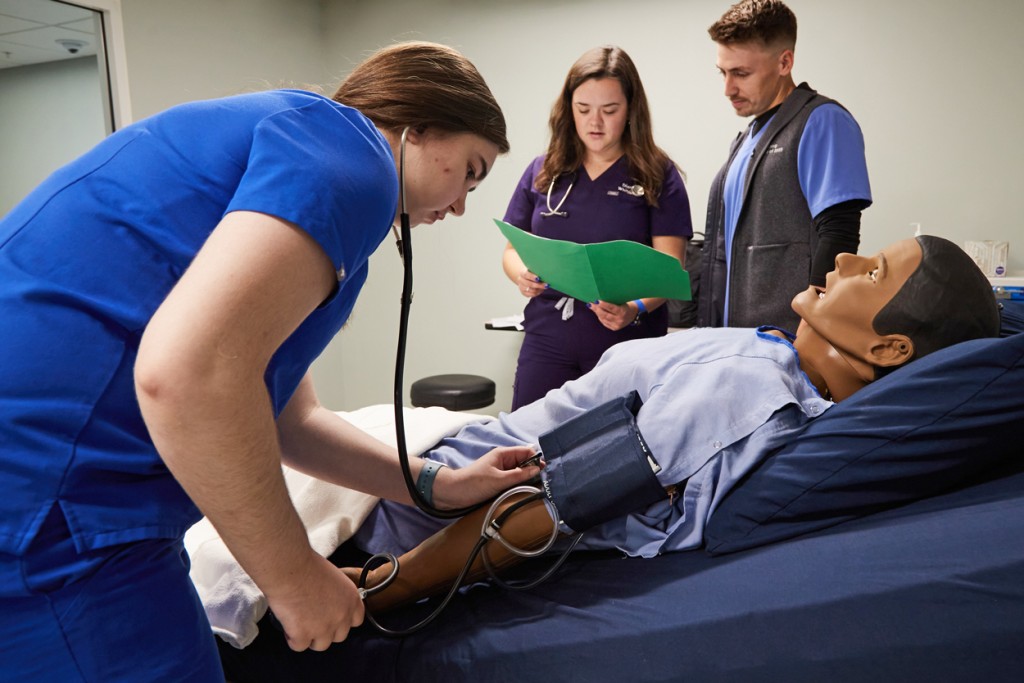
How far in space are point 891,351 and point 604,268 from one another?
1.96 ft

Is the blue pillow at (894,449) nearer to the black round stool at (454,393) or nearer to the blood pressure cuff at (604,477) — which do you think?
the blood pressure cuff at (604,477)

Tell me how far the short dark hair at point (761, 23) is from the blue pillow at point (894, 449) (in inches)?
52.7

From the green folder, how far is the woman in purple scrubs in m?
0.29

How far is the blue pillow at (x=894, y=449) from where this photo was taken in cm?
105

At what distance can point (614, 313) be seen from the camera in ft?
6.38

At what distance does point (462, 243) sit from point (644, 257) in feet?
8.82

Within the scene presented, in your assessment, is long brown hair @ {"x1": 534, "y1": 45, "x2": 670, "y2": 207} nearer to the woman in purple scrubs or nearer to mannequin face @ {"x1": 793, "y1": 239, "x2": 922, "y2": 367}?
the woman in purple scrubs

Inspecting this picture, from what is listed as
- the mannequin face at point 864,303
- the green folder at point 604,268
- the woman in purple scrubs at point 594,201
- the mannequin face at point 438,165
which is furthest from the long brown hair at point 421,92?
the woman in purple scrubs at point 594,201

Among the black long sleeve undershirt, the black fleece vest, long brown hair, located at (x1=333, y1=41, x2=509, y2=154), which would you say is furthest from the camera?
the black fleece vest

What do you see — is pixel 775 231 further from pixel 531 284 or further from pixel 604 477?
pixel 604 477

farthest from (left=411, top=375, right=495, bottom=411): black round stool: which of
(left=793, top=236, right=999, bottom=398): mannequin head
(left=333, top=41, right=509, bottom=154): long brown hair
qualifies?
(left=333, top=41, right=509, bottom=154): long brown hair

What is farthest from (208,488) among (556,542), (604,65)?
(604,65)

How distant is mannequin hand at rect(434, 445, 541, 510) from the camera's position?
1.17 meters

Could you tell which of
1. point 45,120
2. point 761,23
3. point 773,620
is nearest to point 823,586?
point 773,620
